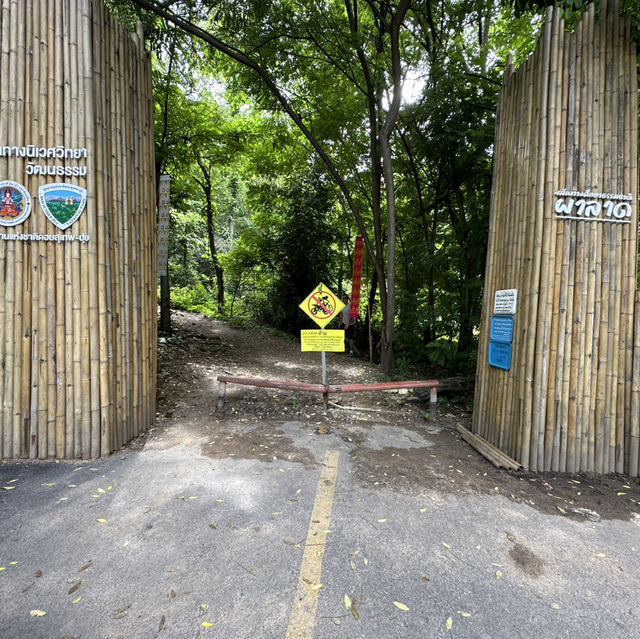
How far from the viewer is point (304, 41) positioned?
7.83m

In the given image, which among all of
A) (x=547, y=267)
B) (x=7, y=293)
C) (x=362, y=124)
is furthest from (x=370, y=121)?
(x=7, y=293)

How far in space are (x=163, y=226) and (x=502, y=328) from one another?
20.6ft

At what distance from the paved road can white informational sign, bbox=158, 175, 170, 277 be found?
4.46 meters

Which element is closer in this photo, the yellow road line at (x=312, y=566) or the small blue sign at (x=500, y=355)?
the yellow road line at (x=312, y=566)

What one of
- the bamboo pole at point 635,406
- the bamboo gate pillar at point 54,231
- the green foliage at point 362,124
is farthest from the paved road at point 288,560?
the green foliage at point 362,124

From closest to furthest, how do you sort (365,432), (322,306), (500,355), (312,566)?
(312,566)
(500,355)
(365,432)
(322,306)

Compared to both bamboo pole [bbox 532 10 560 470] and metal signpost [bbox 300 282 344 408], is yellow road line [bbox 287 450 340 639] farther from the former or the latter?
metal signpost [bbox 300 282 344 408]

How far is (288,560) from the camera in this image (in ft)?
7.66

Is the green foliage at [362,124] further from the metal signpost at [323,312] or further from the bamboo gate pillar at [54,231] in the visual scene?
the bamboo gate pillar at [54,231]

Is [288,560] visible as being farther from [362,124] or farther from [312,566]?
[362,124]

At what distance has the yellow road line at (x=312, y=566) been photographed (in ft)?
6.17

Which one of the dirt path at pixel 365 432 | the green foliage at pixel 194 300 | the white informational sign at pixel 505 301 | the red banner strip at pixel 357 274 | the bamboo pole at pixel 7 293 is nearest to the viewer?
the dirt path at pixel 365 432

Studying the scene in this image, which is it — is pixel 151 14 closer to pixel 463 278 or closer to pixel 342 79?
pixel 342 79

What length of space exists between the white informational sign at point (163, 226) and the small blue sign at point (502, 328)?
5.79 m
